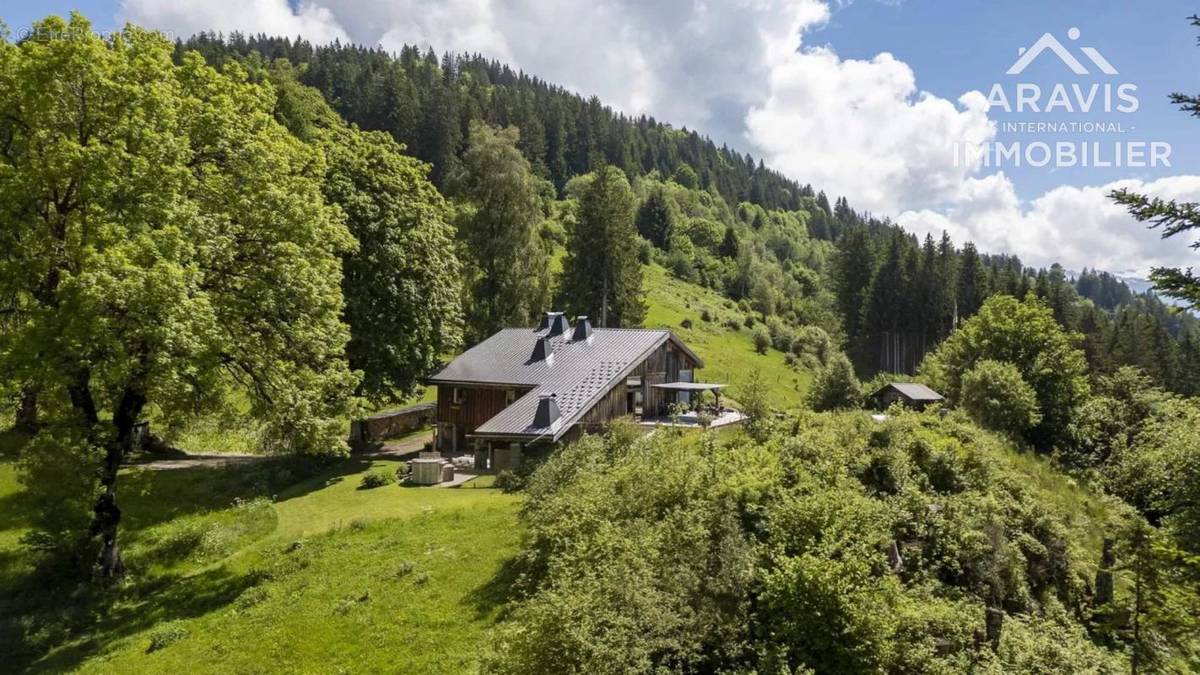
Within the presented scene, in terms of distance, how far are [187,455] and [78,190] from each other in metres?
18.4

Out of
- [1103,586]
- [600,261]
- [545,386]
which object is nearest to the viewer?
[1103,586]

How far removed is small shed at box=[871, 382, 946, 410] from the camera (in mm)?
44781

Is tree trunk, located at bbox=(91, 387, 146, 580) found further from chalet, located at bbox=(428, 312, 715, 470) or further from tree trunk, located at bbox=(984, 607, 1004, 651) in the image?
tree trunk, located at bbox=(984, 607, 1004, 651)

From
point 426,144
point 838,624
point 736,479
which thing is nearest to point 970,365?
point 736,479

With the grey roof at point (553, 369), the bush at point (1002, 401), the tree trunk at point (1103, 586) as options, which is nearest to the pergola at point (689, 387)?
the grey roof at point (553, 369)

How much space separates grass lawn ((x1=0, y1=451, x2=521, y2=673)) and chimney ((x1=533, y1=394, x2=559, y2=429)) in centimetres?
497

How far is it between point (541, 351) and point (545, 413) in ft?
24.4

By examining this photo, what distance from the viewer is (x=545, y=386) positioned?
112ft

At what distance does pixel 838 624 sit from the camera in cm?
1184

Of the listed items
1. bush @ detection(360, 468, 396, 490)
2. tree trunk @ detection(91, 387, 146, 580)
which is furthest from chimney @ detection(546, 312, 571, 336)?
tree trunk @ detection(91, 387, 146, 580)

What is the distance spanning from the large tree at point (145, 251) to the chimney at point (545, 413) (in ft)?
31.2

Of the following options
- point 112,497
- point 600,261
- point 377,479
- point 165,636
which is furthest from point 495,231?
point 165,636

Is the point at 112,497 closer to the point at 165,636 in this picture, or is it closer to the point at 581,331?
the point at 165,636

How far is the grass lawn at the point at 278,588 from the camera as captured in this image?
1536 cm
